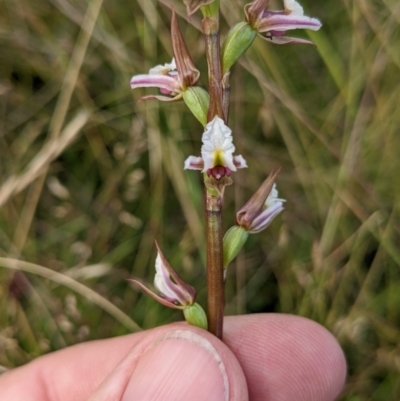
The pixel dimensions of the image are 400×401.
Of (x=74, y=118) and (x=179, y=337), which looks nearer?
(x=179, y=337)

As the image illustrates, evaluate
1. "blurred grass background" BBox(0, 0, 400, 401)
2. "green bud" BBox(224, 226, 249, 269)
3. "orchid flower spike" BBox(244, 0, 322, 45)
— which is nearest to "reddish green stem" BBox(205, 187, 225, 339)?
"green bud" BBox(224, 226, 249, 269)

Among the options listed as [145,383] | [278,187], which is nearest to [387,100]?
[278,187]

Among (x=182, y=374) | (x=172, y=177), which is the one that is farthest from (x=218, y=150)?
(x=172, y=177)

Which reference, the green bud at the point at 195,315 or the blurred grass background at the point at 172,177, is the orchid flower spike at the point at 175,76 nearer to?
the green bud at the point at 195,315

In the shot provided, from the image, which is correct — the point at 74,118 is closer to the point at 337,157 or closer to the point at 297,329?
the point at 337,157

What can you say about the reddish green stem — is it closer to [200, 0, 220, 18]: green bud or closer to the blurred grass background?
[200, 0, 220, 18]: green bud

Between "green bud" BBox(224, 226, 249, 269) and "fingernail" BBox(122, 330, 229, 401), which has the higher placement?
"green bud" BBox(224, 226, 249, 269)
